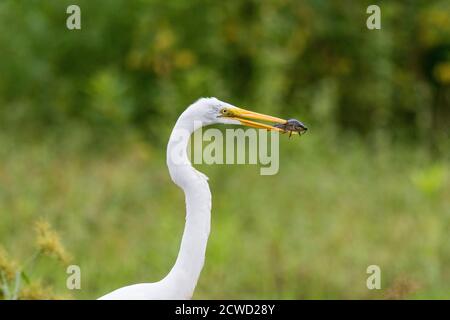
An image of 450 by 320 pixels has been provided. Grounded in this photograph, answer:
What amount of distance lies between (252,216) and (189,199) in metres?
4.11

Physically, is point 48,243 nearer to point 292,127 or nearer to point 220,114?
point 220,114

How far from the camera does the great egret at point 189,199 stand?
378 centimetres

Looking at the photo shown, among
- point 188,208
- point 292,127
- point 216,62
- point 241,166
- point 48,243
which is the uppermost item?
point 216,62

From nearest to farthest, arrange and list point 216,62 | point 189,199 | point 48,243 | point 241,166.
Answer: point 189,199 < point 48,243 < point 241,166 < point 216,62

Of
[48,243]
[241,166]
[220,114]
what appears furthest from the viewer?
[241,166]

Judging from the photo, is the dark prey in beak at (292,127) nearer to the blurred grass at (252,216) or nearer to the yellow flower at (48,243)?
the yellow flower at (48,243)

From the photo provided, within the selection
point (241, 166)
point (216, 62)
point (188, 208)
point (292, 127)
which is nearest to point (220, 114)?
point (292, 127)

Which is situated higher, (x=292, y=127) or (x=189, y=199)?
(x=292, y=127)

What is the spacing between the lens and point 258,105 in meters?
8.88

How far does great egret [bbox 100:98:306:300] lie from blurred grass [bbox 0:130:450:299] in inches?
103

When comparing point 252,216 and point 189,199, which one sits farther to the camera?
point 252,216

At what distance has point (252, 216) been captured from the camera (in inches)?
310
